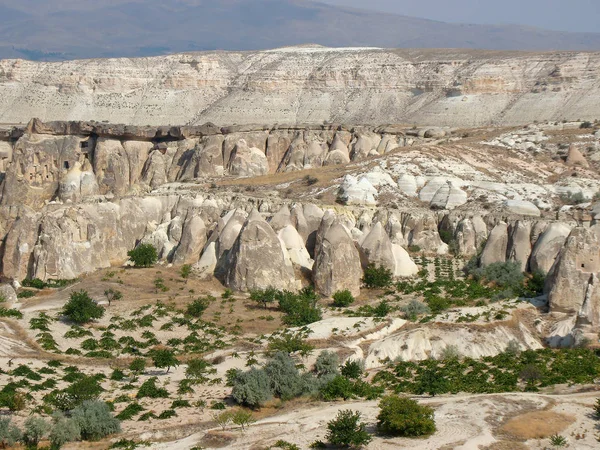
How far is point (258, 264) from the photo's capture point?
4275 centimetres

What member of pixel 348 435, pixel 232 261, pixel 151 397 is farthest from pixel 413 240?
pixel 348 435

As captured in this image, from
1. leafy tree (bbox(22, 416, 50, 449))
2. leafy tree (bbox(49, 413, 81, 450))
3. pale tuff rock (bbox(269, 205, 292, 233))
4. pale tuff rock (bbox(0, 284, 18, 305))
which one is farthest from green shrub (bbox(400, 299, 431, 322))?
leafy tree (bbox(22, 416, 50, 449))

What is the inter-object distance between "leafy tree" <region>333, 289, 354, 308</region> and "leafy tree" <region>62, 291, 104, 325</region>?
1032cm

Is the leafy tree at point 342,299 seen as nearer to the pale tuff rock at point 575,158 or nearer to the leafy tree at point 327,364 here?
the leafy tree at point 327,364

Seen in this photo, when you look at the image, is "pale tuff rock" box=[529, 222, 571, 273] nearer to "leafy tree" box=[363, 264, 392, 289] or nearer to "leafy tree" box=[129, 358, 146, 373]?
"leafy tree" box=[363, 264, 392, 289]

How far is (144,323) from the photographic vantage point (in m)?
37.2

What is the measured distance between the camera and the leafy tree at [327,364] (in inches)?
1164

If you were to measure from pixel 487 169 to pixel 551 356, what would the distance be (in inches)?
1268

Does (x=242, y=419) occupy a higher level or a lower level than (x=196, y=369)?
lower

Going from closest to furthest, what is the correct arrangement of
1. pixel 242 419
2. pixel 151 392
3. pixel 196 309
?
1. pixel 242 419
2. pixel 151 392
3. pixel 196 309

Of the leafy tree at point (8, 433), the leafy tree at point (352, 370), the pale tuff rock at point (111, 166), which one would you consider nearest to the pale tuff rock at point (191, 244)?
the leafy tree at point (352, 370)

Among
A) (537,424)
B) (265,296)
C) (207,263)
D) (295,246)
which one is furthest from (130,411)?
(295,246)

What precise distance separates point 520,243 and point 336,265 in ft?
35.1

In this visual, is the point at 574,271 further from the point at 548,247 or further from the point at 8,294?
the point at 8,294
